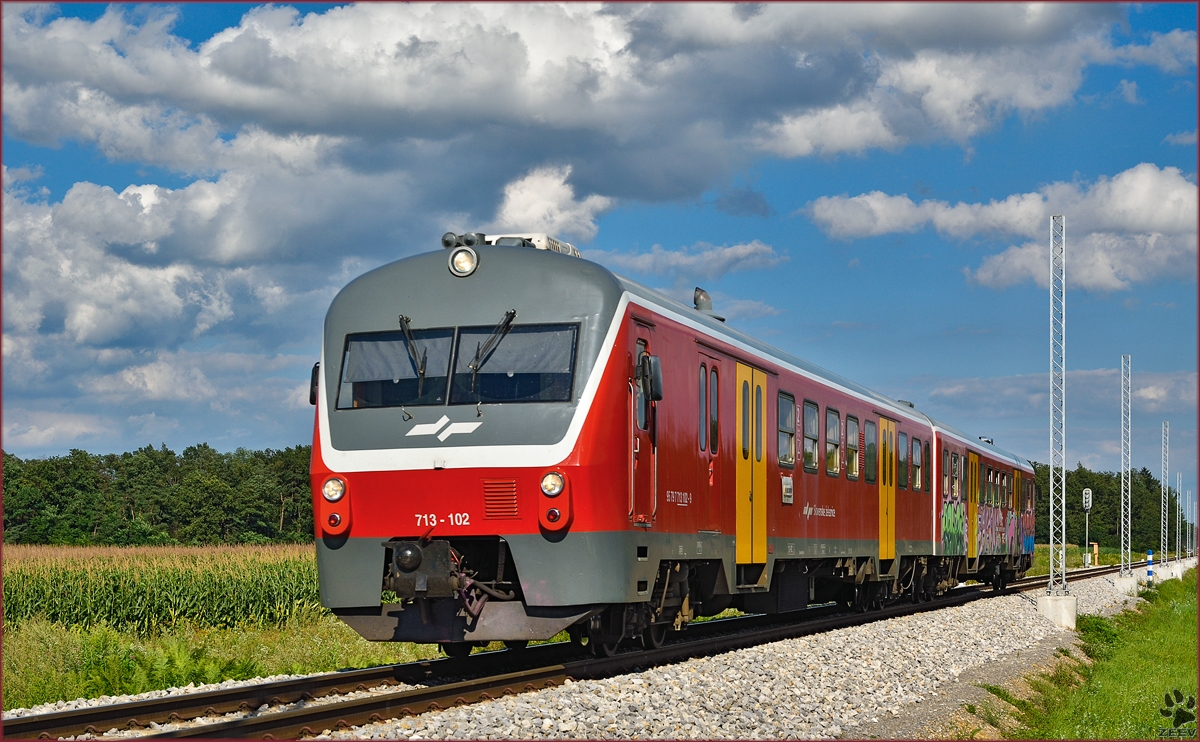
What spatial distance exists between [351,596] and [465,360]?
2223mm

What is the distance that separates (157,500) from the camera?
8719 cm

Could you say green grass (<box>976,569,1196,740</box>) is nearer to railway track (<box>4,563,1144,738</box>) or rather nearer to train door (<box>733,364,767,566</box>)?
train door (<box>733,364,767,566</box>)

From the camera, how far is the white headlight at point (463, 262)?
36.5 ft

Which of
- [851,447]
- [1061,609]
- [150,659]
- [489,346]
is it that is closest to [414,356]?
[489,346]

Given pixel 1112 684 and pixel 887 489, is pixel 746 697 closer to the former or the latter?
pixel 1112 684

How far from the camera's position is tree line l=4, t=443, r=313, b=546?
2945 inches

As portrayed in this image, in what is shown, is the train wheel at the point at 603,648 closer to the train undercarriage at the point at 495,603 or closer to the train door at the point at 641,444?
the train undercarriage at the point at 495,603

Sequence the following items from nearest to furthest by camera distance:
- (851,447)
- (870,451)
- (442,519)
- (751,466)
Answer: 1. (442,519)
2. (751,466)
3. (851,447)
4. (870,451)

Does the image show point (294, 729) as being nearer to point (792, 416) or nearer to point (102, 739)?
point (102, 739)

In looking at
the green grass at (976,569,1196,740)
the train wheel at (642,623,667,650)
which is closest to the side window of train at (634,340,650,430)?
the train wheel at (642,623,667,650)

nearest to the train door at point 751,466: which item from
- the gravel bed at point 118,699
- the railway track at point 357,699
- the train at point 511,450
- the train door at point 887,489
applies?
the train at point 511,450

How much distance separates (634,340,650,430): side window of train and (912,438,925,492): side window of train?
1296 cm

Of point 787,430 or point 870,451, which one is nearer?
point 787,430

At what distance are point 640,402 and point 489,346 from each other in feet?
4.85
